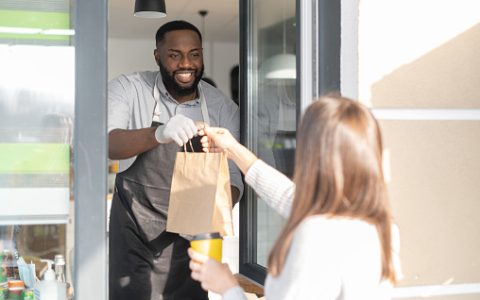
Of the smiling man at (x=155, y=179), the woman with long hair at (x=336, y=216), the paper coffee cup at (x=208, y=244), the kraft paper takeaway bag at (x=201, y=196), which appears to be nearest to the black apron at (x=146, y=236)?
the smiling man at (x=155, y=179)

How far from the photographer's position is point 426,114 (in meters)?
2.33

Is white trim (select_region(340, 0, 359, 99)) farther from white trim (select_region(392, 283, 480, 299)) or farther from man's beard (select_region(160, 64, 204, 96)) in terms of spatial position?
man's beard (select_region(160, 64, 204, 96))

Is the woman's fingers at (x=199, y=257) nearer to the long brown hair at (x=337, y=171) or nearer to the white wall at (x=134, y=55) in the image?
the long brown hair at (x=337, y=171)

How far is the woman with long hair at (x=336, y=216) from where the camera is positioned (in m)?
1.44

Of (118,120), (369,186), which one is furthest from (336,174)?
(118,120)

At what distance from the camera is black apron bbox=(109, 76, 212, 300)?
3.00m

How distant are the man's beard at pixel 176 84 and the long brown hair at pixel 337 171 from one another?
157 cm

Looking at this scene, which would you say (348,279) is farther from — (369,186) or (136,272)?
(136,272)

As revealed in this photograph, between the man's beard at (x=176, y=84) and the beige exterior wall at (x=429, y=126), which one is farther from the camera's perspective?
the man's beard at (x=176, y=84)

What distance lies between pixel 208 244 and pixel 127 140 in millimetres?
991

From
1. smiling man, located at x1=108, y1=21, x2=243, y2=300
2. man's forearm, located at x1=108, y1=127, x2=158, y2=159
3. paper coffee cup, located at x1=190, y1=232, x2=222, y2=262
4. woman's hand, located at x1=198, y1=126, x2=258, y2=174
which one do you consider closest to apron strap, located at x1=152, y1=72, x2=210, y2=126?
smiling man, located at x1=108, y1=21, x2=243, y2=300

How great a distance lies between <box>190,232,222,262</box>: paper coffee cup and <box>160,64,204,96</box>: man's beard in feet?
4.26

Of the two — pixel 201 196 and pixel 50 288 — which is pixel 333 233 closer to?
pixel 201 196

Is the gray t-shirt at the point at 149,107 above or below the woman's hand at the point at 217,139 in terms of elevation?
above
